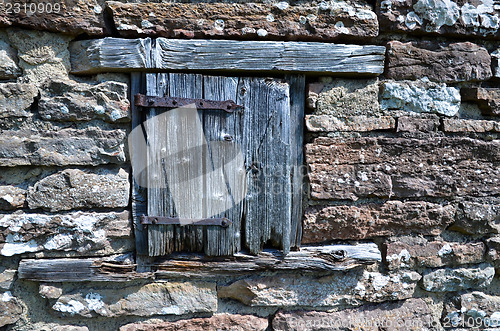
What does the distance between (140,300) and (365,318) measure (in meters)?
1.11

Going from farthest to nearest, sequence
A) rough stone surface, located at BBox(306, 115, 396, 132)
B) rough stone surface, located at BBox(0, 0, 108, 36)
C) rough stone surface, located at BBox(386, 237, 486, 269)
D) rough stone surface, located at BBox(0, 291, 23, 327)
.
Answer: rough stone surface, located at BBox(386, 237, 486, 269) < rough stone surface, located at BBox(306, 115, 396, 132) < rough stone surface, located at BBox(0, 291, 23, 327) < rough stone surface, located at BBox(0, 0, 108, 36)

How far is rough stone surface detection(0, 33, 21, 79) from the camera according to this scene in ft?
5.08

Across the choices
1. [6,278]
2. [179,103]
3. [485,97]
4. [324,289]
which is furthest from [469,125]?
[6,278]

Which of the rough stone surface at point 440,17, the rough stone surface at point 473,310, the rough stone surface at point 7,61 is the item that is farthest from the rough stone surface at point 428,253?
the rough stone surface at point 7,61

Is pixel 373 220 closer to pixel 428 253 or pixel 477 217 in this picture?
pixel 428 253

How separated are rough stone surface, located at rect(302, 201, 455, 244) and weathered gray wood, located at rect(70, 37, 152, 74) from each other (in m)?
1.03

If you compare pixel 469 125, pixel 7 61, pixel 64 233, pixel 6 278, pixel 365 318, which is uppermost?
pixel 7 61

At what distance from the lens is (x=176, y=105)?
63.2 inches

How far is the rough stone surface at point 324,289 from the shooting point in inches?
70.0

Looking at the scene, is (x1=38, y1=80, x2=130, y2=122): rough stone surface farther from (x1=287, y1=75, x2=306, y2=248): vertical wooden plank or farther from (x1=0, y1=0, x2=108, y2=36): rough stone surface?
(x1=287, y1=75, x2=306, y2=248): vertical wooden plank

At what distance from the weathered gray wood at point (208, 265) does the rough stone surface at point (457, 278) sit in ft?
1.07

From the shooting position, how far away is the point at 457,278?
1.89 m

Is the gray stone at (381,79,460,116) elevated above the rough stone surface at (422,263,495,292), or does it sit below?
above

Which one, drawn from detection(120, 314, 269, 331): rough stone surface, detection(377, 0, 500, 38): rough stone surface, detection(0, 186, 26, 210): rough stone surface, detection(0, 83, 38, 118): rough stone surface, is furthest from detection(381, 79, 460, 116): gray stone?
detection(0, 186, 26, 210): rough stone surface
